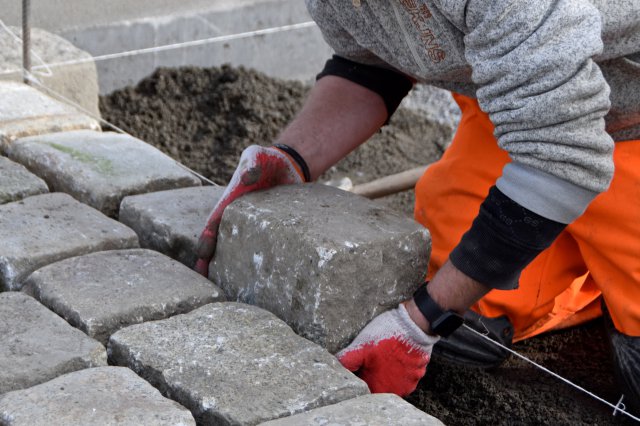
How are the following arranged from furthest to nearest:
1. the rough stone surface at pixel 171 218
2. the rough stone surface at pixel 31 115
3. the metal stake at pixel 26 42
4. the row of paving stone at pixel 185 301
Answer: the metal stake at pixel 26 42 → the rough stone surface at pixel 31 115 → the rough stone surface at pixel 171 218 → the row of paving stone at pixel 185 301

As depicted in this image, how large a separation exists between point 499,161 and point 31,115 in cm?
157

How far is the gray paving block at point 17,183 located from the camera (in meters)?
2.71

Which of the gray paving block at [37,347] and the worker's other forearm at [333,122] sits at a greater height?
the worker's other forearm at [333,122]

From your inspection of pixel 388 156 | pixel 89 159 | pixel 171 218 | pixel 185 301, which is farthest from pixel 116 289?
pixel 388 156

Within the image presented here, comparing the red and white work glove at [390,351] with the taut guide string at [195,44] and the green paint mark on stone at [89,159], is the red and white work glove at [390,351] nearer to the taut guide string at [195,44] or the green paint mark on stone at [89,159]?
the taut guide string at [195,44]

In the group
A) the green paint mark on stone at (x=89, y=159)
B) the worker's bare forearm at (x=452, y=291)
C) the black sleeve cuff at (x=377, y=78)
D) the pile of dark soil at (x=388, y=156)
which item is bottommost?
the pile of dark soil at (x=388, y=156)

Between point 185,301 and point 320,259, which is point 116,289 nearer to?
point 185,301

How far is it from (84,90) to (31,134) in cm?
69

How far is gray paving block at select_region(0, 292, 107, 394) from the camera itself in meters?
1.95

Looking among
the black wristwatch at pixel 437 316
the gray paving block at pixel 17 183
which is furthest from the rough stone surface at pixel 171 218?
the black wristwatch at pixel 437 316

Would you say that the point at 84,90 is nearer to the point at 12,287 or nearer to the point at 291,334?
the point at 12,287

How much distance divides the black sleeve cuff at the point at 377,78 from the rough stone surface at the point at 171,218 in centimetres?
53

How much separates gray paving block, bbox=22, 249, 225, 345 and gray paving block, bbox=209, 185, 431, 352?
13cm

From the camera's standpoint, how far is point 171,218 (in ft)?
8.66
